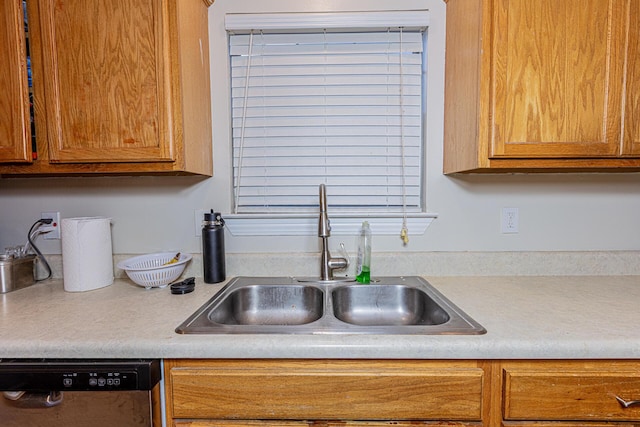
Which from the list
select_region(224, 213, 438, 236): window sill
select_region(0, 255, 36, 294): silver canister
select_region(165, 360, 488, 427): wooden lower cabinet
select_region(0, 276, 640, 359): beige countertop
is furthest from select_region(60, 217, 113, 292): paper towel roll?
select_region(165, 360, 488, 427): wooden lower cabinet

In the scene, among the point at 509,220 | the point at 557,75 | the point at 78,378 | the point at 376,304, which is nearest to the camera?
the point at 78,378

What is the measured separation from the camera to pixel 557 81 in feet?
3.67

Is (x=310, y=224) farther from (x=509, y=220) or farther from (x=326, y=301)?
(x=509, y=220)

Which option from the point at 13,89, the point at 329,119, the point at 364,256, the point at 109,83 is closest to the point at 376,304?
the point at 364,256

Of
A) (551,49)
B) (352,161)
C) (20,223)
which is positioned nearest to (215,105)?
(352,161)

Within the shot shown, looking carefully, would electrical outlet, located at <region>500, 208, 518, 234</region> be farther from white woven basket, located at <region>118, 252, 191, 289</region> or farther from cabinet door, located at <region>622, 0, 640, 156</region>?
white woven basket, located at <region>118, 252, 191, 289</region>

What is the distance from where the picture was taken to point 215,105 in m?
1.49

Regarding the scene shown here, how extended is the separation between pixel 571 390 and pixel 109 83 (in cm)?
166

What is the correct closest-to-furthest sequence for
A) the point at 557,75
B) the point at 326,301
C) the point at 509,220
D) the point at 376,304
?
the point at 557,75 < the point at 326,301 < the point at 376,304 < the point at 509,220

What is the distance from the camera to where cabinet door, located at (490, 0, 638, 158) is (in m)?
1.11

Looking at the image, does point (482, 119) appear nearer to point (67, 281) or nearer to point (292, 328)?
point (292, 328)

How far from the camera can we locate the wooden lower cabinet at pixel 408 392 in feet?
2.75

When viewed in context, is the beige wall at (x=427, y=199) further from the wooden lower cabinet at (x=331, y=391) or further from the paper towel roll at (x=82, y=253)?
the wooden lower cabinet at (x=331, y=391)

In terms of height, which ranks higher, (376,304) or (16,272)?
(16,272)
